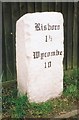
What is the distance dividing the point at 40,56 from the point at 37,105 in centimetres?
66

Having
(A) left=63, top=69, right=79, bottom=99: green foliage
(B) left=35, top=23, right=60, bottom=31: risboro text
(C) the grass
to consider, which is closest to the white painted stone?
(B) left=35, top=23, right=60, bottom=31: risboro text

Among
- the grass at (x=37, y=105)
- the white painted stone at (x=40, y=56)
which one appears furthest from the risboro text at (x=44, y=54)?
the grass at (x=37, y=105)

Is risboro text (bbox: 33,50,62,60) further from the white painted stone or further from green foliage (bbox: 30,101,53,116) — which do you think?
green foliage (bbox: 30,101,53,116)

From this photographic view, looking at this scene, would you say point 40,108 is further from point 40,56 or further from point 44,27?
point 44,27

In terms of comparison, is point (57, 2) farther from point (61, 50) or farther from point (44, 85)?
point (44, 85)

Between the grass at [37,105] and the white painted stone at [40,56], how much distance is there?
4.7 inches

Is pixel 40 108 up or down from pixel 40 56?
down

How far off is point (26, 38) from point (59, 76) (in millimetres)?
844

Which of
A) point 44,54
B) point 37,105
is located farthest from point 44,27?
point 37,105

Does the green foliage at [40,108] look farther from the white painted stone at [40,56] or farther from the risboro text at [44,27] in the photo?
the risboro text at [44,27]

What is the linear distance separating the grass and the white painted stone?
0.39 ft

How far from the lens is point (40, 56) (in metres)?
4.93

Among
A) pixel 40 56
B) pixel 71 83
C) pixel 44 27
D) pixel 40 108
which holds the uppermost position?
pixel 44 27

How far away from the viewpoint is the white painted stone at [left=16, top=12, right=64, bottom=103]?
479cm
